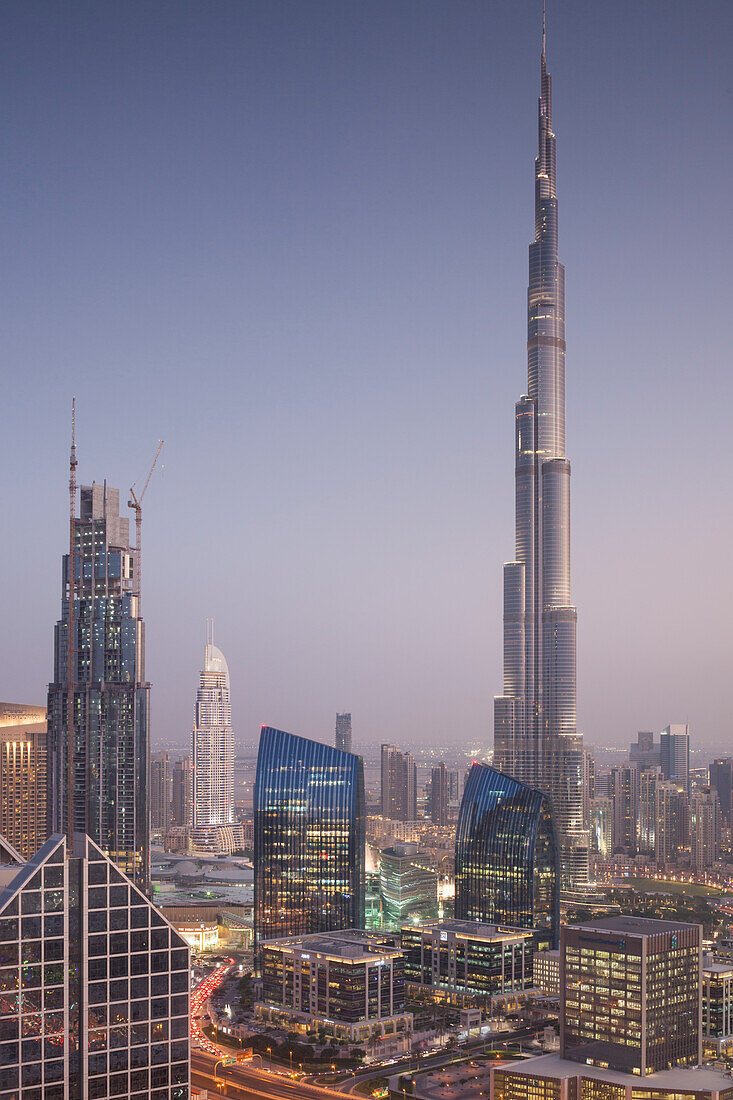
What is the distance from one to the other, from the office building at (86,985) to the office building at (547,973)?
1899 inches

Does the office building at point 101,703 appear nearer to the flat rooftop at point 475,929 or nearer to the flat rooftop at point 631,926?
the flat rooftop at point 475,929

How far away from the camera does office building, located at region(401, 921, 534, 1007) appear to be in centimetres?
7938

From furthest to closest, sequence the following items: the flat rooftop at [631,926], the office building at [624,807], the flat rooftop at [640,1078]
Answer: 1. the office building at [624,807]
2. the flat rooftop at [631,926]
3. the flat rooftop at [640,1078]

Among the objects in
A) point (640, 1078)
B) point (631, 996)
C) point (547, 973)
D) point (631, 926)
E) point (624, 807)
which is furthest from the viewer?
point (624, 807)

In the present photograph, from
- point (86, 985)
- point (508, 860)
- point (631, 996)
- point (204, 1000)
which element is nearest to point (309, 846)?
point (204, 1000)

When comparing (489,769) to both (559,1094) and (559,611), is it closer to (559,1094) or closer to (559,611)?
(559,1094)

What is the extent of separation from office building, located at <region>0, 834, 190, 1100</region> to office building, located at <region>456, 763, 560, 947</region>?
5688cm

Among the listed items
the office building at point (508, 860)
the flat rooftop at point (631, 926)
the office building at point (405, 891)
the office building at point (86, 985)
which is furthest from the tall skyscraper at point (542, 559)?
the office building at point (86, 985)

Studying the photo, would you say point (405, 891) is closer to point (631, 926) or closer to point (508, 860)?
point (508, 860)

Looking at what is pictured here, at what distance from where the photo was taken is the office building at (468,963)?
3125 inches

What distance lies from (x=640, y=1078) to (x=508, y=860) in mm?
38225

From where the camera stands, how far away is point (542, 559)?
526 feet

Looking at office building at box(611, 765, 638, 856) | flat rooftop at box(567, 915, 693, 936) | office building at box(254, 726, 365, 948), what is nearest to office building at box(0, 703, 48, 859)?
office building at box(254, 726, 365, 948)

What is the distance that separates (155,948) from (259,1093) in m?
25.4
